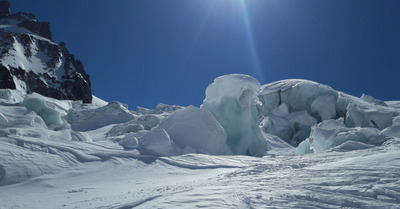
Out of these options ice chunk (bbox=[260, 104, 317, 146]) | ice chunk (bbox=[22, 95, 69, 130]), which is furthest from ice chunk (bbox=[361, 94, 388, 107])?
ice chunk (bbox=[22, 95, 69, 130])

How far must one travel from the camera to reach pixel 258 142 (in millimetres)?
15555

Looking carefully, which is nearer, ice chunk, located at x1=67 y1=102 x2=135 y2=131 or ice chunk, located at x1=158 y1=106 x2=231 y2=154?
ice chunk, located at x1=158 y1=106 x2=231 y2=154

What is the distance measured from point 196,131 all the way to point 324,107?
62.5 feet

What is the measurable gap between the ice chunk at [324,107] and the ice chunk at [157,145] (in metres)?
21.0

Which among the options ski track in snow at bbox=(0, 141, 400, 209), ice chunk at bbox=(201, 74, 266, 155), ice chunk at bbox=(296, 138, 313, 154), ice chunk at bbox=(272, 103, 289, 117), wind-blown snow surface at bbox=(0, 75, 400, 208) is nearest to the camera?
ski track in snow at bbox=(0, 141, 400, 209)

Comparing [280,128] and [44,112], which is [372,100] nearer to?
[280,128]

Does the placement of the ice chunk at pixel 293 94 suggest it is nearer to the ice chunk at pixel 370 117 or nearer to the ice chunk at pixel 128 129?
the ice chunk at pixel 370 117

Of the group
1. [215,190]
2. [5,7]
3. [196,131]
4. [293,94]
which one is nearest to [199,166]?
[215,190]

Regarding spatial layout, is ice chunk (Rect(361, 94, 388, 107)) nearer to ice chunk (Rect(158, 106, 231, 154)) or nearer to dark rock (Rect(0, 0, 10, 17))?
ice chunk (Rect(158, 106, 231, 154))

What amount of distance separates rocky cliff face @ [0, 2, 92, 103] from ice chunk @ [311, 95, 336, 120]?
4870cm

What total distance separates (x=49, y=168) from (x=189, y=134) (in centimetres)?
664

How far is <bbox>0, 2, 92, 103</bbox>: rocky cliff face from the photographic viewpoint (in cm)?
4675

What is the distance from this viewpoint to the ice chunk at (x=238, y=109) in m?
15.6

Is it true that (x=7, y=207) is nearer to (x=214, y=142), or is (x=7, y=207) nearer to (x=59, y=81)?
(x=214, y=142)
